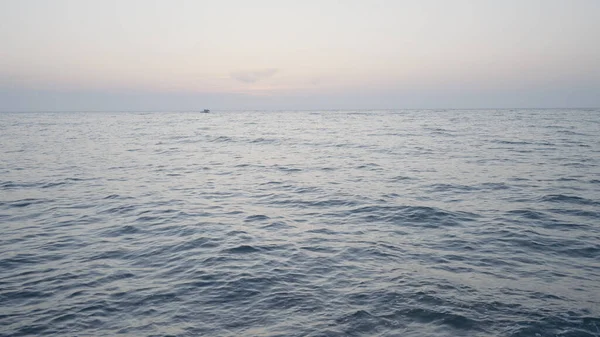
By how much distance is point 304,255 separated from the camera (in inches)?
458

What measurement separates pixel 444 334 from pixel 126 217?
44.4 ft

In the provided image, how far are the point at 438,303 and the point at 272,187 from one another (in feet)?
51.6

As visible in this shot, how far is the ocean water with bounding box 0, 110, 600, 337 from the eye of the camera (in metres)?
7.82

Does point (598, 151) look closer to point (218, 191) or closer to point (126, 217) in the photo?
point (218, 191)

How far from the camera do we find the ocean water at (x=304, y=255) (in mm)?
7816

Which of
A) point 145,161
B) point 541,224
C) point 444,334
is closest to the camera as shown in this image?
point 444,334

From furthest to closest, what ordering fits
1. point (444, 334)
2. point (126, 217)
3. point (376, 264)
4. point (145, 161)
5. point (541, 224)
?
1. point (145, 161)
2. point (126, 217)
3. point (541, 224)
4. point (376, 264)
5. point (444, 334)

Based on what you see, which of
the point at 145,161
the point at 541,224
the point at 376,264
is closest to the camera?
the point at 376,264

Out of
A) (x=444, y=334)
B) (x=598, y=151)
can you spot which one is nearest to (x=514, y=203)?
(x=444, y=334)

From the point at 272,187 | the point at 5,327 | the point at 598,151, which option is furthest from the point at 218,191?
the point at 598,151

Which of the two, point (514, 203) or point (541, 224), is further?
point (514, 203)

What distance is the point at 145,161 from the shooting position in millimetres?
34062

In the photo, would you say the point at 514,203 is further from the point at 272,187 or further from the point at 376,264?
the point at 272,187

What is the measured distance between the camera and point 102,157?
119 ft
